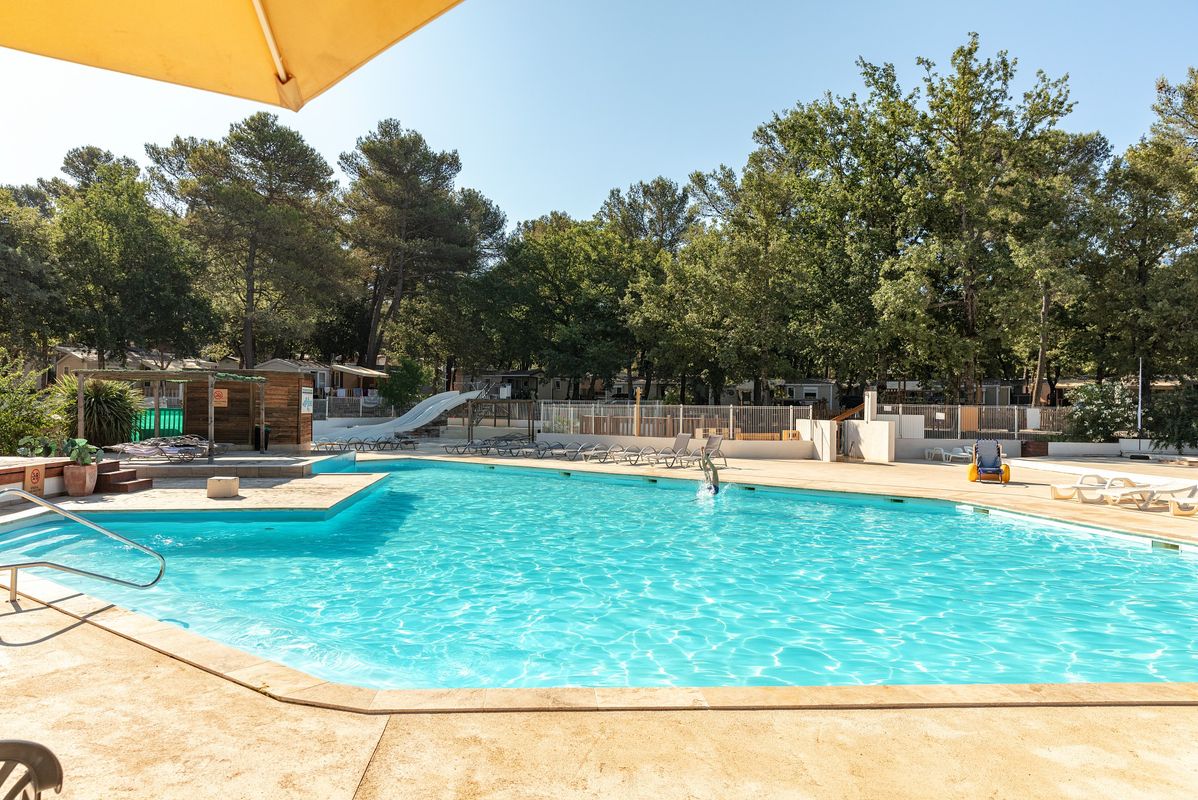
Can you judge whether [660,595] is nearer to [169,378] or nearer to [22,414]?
[169,378]


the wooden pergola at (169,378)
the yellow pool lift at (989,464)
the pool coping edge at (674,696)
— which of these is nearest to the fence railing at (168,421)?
the wooden pergola at (169,378)

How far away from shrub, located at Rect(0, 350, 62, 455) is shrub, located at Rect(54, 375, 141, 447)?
1.51 ft

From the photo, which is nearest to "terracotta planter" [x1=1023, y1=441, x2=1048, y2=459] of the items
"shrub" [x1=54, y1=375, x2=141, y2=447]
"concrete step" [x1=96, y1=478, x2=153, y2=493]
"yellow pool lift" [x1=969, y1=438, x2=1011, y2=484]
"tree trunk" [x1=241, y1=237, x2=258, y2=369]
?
"yellow pool lift" [x1=969, y1=438, x2=1011, y2=484]

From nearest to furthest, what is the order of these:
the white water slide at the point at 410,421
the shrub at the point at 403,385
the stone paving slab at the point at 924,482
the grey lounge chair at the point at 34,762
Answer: the grey lounge chair at the point at 34,762 → the stone paving slab at the point at 924,482 → the white water slide at the point at 410,421 → the shrub at the point at 403,385

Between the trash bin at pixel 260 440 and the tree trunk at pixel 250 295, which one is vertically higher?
the tree trunk at pixel 250 295

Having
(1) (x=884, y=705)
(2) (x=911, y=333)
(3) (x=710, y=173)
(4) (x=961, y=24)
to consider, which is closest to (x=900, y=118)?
(4) (x=961, y=24)

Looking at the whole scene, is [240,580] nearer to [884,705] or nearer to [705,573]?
[705,573]

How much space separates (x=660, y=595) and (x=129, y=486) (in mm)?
10081

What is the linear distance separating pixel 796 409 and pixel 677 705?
1843 centimetres

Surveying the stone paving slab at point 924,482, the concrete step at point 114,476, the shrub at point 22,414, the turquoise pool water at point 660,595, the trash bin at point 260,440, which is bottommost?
the turquoise pool water at point 660,595

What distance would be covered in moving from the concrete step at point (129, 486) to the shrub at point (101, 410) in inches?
170

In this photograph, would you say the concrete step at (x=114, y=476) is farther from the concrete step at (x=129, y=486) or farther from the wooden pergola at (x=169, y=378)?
the wooden pergola at (x=169, y=378)

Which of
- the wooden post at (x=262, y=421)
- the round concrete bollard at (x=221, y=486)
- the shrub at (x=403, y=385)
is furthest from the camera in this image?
the shrub at (x=403, y=385)

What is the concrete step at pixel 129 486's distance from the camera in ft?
36.3
